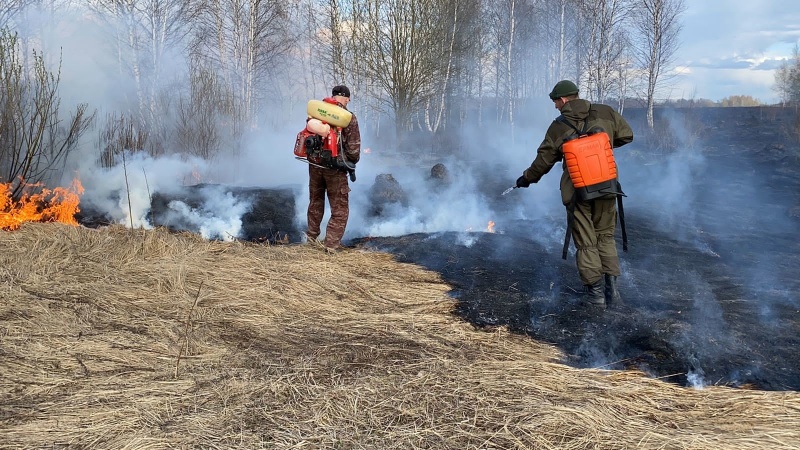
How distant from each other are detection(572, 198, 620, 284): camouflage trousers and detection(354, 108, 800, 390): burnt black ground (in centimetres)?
28

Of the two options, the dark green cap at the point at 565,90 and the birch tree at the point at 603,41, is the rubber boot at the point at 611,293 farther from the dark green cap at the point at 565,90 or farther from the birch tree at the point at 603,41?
the birch tree at the point at 603,41

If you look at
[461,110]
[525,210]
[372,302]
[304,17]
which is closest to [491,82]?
[461,110]

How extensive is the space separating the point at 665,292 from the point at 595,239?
0.86 m

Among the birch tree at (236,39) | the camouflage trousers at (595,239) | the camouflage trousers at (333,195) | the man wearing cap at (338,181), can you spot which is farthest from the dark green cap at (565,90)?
the birch tree at (236,39)

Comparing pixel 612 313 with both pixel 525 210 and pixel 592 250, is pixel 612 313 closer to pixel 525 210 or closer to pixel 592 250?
pixel 592 250

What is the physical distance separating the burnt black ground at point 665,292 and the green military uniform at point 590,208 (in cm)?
32

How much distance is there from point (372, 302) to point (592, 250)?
1811mm

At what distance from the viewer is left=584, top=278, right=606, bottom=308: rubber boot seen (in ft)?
14.3

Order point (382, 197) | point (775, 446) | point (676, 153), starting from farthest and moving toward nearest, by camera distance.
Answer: point (676, 153)
point (382, 197)
point (775, 446)

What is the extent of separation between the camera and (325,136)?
5.75 metres

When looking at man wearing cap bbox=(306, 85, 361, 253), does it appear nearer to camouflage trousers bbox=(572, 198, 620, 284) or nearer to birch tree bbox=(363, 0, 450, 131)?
camouflage trousers bbox=(572, 198, 620, 284)

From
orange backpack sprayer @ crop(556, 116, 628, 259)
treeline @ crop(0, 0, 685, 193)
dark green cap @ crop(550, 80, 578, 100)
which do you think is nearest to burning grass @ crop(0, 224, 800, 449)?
orange backpack sprayer @ crop(556, 116, 628, 259)

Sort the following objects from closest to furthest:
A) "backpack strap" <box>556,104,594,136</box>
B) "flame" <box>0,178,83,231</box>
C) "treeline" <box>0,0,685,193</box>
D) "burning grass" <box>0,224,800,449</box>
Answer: "burning grass" <box>0,224,800,449</box>, "backpack strap" <box>556,104,594,136</box>, "flame" <box>0,178,83,231</box>, "treeline" <box>0,0,685,193</box>

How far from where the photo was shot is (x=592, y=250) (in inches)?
175
